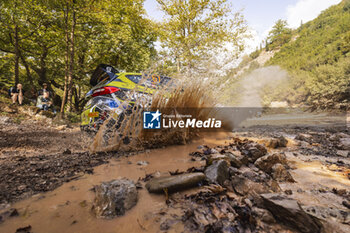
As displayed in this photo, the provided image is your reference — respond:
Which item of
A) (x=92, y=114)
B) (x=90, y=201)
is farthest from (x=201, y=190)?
(x=92, y=114)

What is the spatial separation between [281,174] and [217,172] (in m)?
0.81

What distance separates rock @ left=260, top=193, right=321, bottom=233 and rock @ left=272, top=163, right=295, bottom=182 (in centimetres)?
76

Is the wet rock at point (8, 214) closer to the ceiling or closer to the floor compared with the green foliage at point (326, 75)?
closer to the floor

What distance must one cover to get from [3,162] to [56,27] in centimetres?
1112

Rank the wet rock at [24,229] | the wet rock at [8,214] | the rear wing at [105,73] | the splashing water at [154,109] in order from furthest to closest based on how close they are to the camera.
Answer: the rear wing at [105,73], the splashing water at [154,109], the wet rock at [8,214], the wet rock at [24,229]

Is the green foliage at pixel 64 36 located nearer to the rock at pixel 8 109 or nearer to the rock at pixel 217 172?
the rock at pixel 8 109

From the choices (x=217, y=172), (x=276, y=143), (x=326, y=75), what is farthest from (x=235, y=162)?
(x=326, y=75)

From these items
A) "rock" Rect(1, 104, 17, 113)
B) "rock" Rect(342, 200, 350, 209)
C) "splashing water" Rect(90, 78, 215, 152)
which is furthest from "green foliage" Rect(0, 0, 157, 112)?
"rock" Rect(342, 200, 350, 209)

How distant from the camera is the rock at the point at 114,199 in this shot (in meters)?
1.11

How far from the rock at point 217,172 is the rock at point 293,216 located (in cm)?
50

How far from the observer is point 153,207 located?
3.92ft

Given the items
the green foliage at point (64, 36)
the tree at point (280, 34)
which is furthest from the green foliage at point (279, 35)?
the green foliage at point (64, 36)

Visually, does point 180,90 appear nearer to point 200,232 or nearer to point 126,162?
point 126,162

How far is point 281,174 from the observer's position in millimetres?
1745
